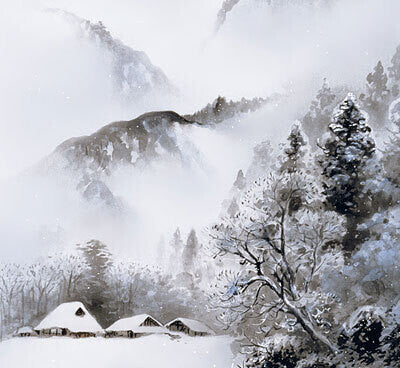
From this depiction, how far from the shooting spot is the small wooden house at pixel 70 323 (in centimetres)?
633

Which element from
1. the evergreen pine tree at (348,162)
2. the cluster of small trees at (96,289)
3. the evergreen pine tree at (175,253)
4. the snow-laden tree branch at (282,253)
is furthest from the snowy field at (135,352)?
the evergreen pine tree at (348,162)

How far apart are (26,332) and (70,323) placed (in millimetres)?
573

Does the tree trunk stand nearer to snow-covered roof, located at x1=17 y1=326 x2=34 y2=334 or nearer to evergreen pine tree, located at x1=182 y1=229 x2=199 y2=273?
evergreen pine tree, located at x1=182 y1=229 x2=199 y2=273

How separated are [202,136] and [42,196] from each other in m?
2.05

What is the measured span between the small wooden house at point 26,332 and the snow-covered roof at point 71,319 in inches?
2.8

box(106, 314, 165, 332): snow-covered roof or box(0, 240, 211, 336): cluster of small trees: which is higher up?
box(0, 240, 211, 336): cluster of small trees

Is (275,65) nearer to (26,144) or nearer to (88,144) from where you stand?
(88,144)

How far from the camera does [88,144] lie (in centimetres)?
689

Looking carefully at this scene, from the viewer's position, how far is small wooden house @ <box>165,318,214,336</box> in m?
6.32

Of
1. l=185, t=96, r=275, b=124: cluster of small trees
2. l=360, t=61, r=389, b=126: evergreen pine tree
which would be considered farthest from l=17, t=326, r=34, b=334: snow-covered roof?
l=360, t=61, r=389, b=126: evergreen pine tree

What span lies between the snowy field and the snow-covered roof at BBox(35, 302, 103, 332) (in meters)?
0.14

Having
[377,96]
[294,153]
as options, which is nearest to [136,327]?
[294,153]

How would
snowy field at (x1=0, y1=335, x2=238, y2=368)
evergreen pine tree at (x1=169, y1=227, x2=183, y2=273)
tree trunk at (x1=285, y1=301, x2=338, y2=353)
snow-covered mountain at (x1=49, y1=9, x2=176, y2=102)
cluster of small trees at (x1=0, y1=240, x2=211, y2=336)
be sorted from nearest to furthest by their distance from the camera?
tree trunk at (x1=285, y1=301, x2=338, y2=353), snowy field at (x1=0, y1=335, x2=238, y2=368), cluster of small trees at (x1=0, y1=240, x2=211, y2=336), evergreen pine tree at (x1=169, y1=227, x2=183, y2=273), snow-covered mountain at (x1=49, y1=9, x2=176, y2=102)

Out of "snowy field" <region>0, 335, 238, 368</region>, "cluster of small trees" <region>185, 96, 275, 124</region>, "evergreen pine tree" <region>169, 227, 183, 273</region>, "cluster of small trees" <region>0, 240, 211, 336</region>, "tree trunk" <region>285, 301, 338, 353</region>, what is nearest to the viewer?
"tree trunk" <region>285, 301, 338, 353</region>
